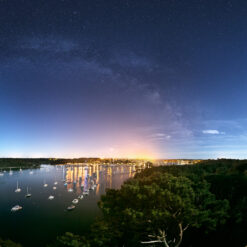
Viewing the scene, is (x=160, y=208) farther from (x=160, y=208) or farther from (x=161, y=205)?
(x=161, y=205)

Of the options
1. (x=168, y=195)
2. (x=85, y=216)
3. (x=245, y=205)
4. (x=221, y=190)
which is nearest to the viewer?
(x=168, y=195)

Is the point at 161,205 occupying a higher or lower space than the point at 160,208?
higher

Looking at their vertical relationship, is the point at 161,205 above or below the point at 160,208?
above

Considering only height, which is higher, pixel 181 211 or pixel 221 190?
pixel 181 211

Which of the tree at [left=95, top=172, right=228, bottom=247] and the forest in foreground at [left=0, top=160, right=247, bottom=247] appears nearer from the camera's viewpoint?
the tree at [left=95, top=172, right=228, bottom=247]

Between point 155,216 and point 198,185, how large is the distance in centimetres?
528

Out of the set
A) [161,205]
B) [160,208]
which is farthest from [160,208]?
[161,205]

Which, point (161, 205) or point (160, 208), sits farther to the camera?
point (160, 208)

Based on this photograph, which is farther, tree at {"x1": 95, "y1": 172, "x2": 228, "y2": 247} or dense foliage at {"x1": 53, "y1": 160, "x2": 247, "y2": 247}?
dense foliage at {"x1": 53, "y1": 160, "x2": 247, "y2": 247}

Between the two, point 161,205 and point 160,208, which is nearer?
point 161,205

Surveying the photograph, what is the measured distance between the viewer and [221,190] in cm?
3428

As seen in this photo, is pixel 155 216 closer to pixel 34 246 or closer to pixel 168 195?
pixel 168 195

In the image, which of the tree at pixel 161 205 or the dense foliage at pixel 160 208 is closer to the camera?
the tree at pixel 161 205

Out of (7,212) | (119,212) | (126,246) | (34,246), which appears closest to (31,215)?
(7,212)
